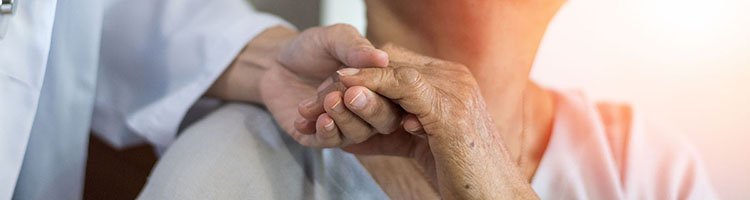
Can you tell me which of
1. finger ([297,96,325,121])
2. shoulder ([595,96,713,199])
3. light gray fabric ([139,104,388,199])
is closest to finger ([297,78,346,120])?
finger ([297,96,325,121])

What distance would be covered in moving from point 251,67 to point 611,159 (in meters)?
0.35

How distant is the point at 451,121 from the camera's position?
2.00 feet

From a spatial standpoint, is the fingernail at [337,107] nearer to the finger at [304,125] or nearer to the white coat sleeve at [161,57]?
the finger at [304,125]

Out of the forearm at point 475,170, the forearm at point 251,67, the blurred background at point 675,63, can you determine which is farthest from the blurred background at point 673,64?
the forearm at point 251,67

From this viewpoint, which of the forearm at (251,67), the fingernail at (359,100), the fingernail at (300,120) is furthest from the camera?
the forearm at (251,67)

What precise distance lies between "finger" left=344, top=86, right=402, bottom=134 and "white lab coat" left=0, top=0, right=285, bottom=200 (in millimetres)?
277

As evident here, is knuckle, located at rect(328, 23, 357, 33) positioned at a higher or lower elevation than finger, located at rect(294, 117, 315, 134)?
higher

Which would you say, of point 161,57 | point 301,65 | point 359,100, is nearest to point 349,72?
point 359,100

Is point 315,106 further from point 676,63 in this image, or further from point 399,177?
point 676,63

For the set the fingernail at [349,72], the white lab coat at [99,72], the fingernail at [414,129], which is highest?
the fingernail at [349,72]

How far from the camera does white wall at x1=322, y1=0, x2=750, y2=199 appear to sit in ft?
2.05

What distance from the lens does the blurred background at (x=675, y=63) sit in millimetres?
626

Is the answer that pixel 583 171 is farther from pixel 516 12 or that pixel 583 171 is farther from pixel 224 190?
pixel 224 190

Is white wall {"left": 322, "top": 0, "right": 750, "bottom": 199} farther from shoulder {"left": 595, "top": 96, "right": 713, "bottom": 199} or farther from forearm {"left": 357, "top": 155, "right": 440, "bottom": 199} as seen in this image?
forearm {"left": 357, "top": 155, "right": 440, "bottom": 199}
